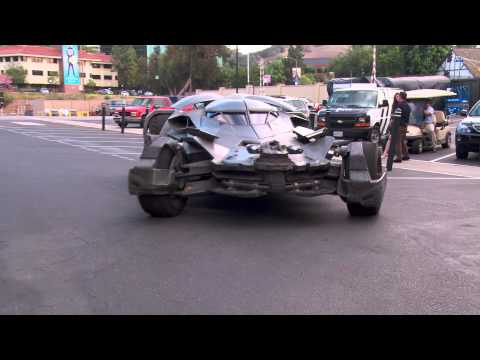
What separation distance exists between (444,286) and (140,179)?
3958 mm

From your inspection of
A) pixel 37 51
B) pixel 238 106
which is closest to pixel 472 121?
pixel 238 106

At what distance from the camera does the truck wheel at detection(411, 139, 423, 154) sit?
1627cm

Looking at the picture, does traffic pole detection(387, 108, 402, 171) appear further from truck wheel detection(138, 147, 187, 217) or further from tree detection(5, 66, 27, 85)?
tree detection(5, 66, 27, 85)

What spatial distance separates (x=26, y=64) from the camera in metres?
98.2

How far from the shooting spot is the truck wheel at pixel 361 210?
751 centimetres

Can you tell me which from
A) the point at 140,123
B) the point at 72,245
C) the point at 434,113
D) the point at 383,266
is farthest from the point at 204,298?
the point at 140,123

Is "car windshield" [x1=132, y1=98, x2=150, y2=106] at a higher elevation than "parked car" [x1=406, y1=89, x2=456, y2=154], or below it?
higher

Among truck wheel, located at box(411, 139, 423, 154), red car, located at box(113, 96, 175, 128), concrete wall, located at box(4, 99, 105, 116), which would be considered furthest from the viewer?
concrete wall, located at box(4, 99, 105, 116)

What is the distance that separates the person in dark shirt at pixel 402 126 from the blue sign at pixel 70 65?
78253mm

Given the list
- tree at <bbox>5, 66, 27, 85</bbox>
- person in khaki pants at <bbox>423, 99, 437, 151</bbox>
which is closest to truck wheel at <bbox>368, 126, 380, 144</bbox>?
person in khaki pants at <bbox>423, 99, 437, 151</bbox>

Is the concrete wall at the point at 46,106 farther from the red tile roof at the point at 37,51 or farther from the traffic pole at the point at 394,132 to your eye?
the traffic pole at the point at 394,132

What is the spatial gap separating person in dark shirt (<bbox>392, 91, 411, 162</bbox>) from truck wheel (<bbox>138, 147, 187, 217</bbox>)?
7853 mm

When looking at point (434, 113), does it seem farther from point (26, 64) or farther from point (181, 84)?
point (26, 64)
